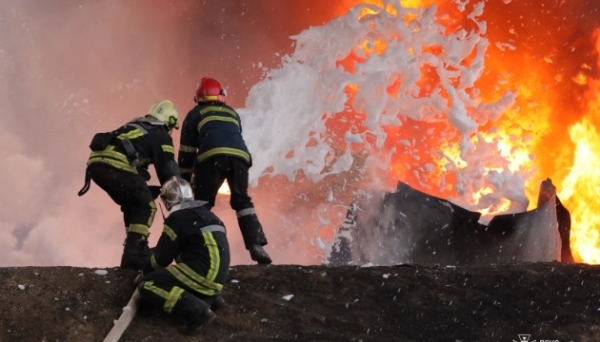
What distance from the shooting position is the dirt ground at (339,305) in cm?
534

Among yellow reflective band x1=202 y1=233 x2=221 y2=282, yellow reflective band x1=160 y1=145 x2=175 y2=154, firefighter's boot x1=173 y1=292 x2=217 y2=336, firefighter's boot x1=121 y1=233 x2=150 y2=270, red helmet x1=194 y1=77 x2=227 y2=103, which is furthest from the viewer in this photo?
red helmet x1=194 y1=77 x2=227 y2=103

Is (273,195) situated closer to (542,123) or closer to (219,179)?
(542,123)

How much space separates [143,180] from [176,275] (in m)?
1.51

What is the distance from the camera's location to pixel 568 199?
38.9 ft

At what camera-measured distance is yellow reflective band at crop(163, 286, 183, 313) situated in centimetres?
520

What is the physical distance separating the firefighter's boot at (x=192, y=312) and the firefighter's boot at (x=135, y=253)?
1128mm

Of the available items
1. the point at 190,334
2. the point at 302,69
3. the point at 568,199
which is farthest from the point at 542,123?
the point at 190,334

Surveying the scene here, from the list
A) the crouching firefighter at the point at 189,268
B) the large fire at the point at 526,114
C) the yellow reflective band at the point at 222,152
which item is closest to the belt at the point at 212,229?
the crouching firefighter at the point at 189,268

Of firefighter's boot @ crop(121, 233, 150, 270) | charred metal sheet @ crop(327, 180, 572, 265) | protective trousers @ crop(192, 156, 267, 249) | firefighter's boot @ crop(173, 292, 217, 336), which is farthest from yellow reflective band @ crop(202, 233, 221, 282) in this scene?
charred metal sheet @ crop(327, 180, 572, 265)

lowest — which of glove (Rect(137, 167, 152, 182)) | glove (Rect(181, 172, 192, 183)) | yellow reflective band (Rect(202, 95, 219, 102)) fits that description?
glove (Rect(137, 167, 152, 182))

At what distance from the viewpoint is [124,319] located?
5195 mm

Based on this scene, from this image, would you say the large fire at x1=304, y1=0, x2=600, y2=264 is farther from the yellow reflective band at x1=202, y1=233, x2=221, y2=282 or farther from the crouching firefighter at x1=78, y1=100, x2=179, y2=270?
the yellow reflective band at x1=202, y1=233, x2=221, y2=282

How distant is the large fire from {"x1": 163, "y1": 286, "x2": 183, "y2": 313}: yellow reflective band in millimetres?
6922

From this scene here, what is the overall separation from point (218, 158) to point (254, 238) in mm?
836
